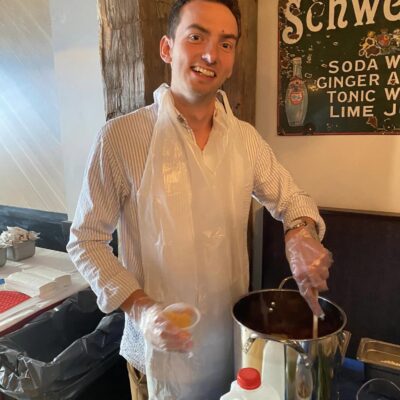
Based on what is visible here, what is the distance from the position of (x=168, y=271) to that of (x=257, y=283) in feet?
→ 2.45

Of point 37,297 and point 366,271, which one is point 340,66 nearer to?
point 366,271

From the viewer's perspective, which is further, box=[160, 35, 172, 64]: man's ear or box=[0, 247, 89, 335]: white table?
box=[0, 247, 89, 335]: white table

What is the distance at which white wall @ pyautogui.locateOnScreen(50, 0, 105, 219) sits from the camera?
5.36ft

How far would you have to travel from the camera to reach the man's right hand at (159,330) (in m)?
0.68

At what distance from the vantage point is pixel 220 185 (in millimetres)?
886

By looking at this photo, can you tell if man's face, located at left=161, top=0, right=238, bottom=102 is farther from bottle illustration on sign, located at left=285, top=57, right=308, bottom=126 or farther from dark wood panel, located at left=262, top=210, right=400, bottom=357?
dark wood panel, located at left=262, top=210, right=400, bottom=357

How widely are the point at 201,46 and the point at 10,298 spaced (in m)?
1.10

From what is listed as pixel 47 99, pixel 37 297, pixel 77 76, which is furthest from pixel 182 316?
pixel 47 99

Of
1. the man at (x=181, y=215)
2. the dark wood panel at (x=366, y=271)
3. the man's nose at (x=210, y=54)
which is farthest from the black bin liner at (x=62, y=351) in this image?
the man's nose at (x=210, y=54)

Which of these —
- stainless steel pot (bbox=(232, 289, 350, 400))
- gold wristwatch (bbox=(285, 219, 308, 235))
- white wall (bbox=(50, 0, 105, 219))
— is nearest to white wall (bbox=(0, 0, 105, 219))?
white wall (bbox=(50, 0, 105, 219))

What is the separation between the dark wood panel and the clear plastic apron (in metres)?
0.51

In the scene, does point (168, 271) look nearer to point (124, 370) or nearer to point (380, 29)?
point (124, 370)

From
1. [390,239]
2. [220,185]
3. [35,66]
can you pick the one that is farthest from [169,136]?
[35,66]

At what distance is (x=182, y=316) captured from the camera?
0.74m
